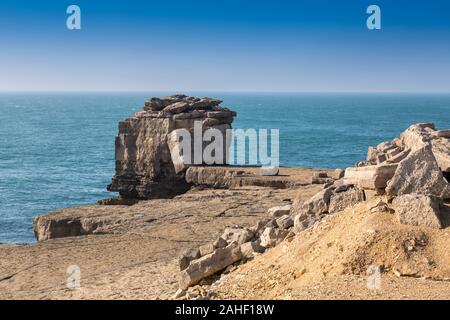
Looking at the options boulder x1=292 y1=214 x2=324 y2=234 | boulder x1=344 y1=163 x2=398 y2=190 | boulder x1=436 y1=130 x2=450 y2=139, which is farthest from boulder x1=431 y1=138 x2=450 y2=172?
boulder x1=292 y1=214 x2=324 y2=234

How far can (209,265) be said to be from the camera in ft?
48.7

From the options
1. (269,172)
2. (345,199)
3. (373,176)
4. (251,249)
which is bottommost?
(269,172)

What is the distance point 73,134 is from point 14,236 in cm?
7167

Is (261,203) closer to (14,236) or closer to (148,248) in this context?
(148,248)

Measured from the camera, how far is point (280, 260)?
44.7ft

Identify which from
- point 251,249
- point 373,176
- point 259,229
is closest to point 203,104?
point 259,229

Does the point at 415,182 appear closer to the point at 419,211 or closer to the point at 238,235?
the point at 419,211

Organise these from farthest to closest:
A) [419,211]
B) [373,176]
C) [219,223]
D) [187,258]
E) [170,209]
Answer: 1. [170,209]
2. [219,223]
3. [187,258]
4. [373,176]
5. [419,211]

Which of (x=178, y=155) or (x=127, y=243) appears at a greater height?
(x=178, y=155)

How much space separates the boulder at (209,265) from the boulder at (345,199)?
230cm

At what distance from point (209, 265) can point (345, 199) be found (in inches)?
128

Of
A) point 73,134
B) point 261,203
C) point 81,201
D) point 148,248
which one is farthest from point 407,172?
point 73,134
